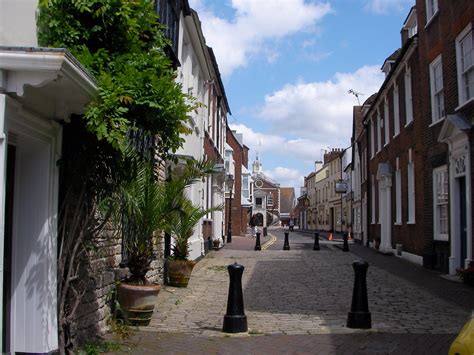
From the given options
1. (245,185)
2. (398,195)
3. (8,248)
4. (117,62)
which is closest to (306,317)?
(8,248)

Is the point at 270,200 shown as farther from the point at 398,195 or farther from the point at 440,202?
the point at 440,202

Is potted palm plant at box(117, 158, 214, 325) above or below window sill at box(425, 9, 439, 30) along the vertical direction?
below

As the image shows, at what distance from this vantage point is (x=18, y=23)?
4867 mm

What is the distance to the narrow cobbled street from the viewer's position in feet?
22.1

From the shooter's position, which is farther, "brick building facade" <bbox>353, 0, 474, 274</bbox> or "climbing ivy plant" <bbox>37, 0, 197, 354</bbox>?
"brick building facade" <bbox>353, 0, 474, 274</bbox>

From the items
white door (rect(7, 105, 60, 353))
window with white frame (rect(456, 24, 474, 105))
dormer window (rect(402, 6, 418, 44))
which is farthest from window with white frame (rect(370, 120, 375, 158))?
white door (rect(7, 105, 60, 353))

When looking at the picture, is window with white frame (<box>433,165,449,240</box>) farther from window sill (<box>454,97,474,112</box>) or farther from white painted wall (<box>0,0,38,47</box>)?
white painted wall (<box>0,0,38,47</box>)

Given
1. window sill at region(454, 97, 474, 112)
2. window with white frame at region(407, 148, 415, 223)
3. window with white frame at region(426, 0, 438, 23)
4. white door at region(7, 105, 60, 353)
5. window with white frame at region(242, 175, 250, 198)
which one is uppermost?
window with white frame at region(426, 0, 438, 23)

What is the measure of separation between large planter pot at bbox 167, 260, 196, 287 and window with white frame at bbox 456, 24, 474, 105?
24.8 feet

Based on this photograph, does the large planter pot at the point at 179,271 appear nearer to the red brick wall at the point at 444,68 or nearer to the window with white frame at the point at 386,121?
the red brick wall at the point at 444,68

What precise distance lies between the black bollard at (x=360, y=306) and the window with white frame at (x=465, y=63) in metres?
6.92

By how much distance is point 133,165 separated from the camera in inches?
257

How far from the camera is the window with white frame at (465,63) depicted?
504 inches

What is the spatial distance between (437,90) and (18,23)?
13102 mm
